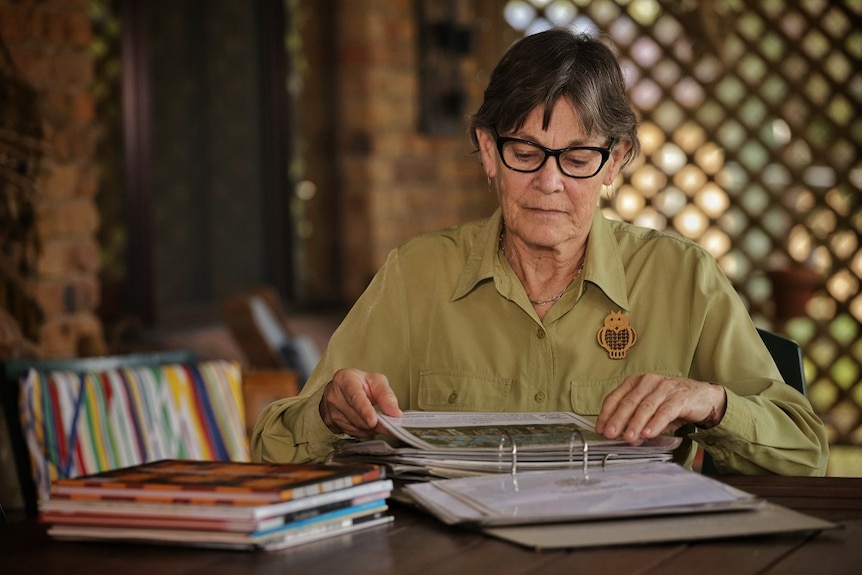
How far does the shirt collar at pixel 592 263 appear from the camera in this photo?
179 centimetres

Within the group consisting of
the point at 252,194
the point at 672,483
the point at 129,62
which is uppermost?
the point at 129,62

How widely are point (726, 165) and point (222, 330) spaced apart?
216 cm

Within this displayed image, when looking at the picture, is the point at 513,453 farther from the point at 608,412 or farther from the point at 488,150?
the point at 488,150

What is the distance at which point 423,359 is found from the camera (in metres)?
1.86

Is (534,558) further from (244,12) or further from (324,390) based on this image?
(244,12)

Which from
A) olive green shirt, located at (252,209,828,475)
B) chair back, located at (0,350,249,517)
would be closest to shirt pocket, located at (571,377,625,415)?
olive green shirt, located at (252,209,828,475)

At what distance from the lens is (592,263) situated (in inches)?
70.8

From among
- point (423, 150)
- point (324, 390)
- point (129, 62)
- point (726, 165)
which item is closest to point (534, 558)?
point (324, 390)

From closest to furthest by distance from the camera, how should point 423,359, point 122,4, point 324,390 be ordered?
point 324,390, point 423,359, point 122,4

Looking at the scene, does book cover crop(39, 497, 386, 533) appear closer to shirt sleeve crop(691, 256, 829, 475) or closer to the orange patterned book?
the orange patterned book

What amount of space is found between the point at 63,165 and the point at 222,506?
1.82 meters

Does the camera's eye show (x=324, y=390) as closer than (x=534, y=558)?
No

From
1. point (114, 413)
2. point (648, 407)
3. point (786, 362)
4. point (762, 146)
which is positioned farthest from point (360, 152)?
point (648, 407)

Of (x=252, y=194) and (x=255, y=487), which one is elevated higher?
(x=252, y=194)
